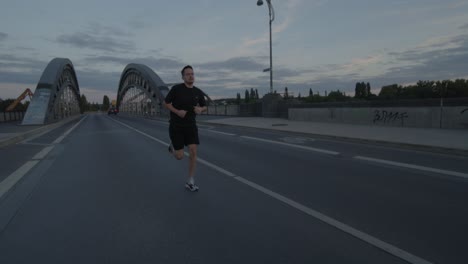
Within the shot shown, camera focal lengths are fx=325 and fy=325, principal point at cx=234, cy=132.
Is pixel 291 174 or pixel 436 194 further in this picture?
pixel 291 174

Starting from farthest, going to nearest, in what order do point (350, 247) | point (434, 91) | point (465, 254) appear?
point (434, 91) < point (350, 247) < point (465, 254)

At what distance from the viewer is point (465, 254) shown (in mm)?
2953

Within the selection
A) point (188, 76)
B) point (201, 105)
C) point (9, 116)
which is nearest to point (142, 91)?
point (9, 116)

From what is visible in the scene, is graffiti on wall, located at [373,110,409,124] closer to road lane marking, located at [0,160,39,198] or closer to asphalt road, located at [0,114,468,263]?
asphalt road, located at [0,114,468,263]

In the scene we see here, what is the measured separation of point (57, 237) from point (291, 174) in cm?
425

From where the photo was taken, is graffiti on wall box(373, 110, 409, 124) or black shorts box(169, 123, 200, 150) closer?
black shorts box(169, 123, 200, 150)

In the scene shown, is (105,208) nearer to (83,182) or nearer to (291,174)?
(83,182)

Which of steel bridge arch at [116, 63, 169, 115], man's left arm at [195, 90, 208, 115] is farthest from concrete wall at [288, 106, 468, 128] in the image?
steel bridge arch at [116, 63, 169, 115]

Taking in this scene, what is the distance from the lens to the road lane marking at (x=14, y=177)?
5828 mm

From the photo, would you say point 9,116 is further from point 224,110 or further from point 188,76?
point 188,76

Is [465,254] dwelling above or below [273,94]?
below

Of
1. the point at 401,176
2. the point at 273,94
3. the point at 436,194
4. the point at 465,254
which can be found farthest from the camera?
the point at 273,94

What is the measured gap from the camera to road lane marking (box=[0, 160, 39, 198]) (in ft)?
19.1

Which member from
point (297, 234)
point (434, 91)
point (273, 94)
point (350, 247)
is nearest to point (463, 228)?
point (350, 247)
